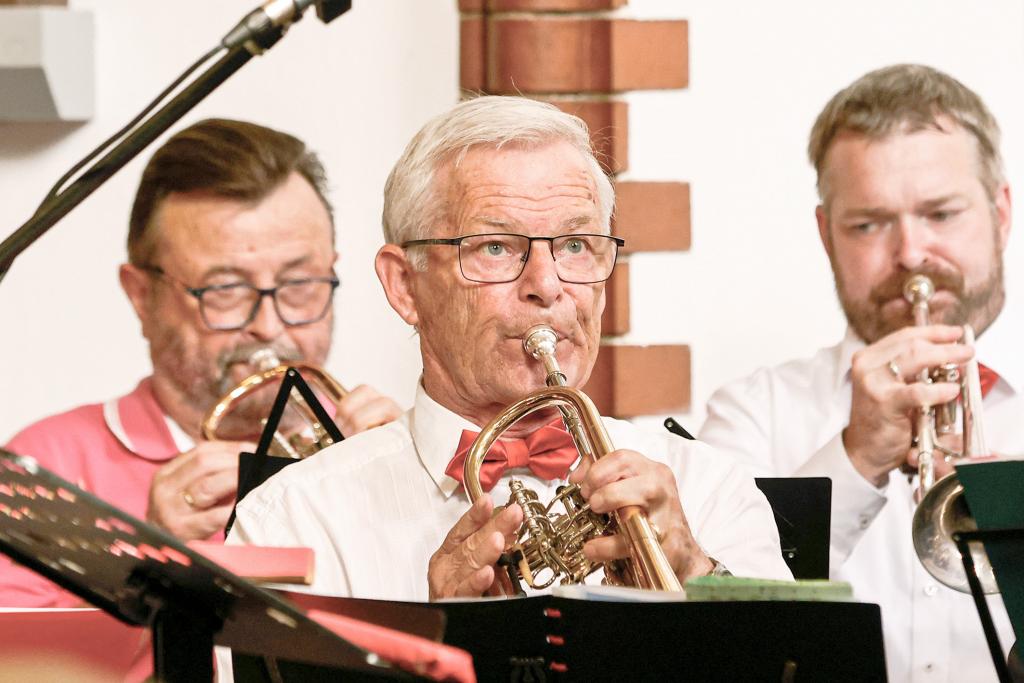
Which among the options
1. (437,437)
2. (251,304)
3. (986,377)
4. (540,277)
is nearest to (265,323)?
(251,304)

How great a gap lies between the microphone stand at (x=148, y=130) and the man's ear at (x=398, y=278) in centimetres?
70

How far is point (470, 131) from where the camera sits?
7.36 ft

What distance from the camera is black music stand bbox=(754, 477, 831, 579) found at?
7.43 feet

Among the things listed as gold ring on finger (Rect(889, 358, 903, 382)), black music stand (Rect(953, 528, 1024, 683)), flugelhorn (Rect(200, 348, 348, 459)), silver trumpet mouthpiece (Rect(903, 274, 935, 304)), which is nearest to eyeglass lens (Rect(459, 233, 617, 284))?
flugelhorn (Rect(200, 348, 348, 459))

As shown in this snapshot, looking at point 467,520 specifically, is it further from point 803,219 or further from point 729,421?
point 803,219

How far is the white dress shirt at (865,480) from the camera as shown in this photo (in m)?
2.85

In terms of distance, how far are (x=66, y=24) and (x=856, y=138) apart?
177 cm

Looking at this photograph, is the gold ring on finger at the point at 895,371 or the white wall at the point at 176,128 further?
the white wall at the point at 176,128

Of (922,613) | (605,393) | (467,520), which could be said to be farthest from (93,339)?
(922,613)

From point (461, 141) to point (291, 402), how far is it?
782mm

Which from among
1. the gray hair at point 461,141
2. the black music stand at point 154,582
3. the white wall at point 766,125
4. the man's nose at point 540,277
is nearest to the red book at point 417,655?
the black music stand at point 154,582

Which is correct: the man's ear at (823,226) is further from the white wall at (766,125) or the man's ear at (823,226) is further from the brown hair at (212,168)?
the brown hair at (212,168)

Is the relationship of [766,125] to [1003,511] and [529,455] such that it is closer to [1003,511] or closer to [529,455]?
[529,455]

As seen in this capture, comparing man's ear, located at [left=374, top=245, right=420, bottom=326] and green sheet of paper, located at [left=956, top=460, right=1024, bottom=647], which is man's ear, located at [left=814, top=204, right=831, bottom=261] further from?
green sheet of paper, located at [left=956, top=460, right=1024, bottom=647]
